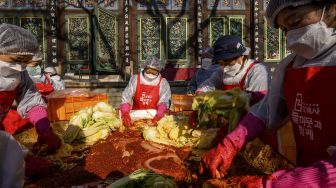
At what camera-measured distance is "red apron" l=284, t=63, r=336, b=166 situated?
1665mm

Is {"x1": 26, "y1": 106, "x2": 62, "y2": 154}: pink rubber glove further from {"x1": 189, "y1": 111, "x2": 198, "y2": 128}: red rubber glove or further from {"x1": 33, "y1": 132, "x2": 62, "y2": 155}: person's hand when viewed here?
{"x1": 189, "y1": 111, "x2": 198, "y2": 128}: red rubber glove

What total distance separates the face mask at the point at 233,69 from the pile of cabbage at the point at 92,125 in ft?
4.68

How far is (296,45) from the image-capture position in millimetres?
Result: 1854

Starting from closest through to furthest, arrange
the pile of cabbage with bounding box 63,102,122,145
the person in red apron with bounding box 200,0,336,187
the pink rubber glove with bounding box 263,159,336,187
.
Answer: the pink rubber glove with bounding box 263,159,336,187 < the person in red apron with bounding box 200,0,336,187 < the pile of cabbage with bounding box 63,102,122,145

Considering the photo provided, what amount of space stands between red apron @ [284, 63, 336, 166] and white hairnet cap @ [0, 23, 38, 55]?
2.14m

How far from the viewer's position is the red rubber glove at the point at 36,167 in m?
2.44

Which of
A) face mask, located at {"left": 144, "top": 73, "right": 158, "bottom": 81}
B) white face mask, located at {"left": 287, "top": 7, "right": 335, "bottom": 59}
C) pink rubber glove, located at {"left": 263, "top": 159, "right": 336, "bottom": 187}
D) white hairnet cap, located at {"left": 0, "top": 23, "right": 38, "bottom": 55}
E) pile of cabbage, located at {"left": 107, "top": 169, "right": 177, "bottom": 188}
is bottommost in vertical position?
pile of cabbage, located at {"left": 107, "top": 169, "right": 177, "bottom": 188}

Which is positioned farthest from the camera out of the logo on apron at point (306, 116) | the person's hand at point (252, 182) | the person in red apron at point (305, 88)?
the logo on apron at point (306, 116)

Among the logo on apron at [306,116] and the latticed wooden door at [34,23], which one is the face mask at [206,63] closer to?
the logo on apron at [306,116]

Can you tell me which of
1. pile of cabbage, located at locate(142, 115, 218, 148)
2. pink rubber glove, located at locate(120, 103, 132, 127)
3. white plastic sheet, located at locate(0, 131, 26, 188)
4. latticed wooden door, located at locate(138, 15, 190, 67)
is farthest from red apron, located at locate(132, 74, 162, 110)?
latticed wooden door, located at locate(138, 15, 190, 67)

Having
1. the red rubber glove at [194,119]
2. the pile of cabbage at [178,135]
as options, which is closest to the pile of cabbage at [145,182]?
the pile of cabbage at [178,135]

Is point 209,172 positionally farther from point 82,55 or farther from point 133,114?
point 82,55

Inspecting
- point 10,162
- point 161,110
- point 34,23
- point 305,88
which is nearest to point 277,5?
point 305,88

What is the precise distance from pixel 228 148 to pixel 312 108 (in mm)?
530
